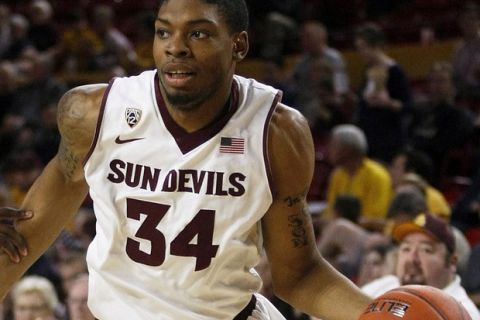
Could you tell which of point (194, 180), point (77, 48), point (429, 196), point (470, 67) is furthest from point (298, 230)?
point (77, 48)

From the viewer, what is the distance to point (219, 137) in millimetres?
3422

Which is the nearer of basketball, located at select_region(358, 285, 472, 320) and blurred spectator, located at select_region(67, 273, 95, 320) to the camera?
basketball, located at select_region(358, 285, 472, 320)

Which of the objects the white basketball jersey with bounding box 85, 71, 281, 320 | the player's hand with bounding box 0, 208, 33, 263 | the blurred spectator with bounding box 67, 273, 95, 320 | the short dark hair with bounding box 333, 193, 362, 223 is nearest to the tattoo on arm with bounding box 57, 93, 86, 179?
the white basketball jersey with bounding box 85, 71, 281, 320

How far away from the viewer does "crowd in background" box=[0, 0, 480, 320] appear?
729 cm

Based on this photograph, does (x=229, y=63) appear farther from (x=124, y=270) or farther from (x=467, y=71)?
(x=467, y=71)

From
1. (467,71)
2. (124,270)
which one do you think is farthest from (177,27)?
(467,71)

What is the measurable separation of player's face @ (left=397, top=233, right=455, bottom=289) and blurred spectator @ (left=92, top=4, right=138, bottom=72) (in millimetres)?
6189

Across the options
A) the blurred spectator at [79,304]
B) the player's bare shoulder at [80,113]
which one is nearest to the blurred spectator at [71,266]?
the blurred spectator at [79,304]

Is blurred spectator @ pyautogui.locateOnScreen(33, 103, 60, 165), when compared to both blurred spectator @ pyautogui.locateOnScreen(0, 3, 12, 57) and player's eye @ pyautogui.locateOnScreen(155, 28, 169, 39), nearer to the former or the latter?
blurred spectator @ pyautogui.locateOnScreen(0, 3, 12, 57)

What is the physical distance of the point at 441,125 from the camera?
9.24 m

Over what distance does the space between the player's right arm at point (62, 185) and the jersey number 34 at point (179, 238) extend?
342 millimetres

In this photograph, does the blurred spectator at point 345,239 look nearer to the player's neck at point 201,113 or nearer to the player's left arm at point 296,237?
the player's left arm at point 296,237

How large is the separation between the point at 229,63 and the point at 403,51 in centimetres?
857

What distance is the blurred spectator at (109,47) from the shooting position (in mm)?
11383
